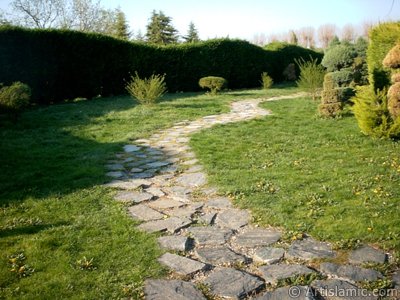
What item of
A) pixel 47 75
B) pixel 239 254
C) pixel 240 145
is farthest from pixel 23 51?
pixel 239 254

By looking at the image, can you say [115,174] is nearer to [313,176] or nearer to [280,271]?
[313,176]

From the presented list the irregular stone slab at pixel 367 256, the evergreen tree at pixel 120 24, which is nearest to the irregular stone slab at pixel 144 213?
the irregular stone slab at pixel 367 256

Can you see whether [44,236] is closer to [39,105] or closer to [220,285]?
[220,285]

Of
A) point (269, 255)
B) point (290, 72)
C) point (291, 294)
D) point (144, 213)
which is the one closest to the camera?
point (291, 294)

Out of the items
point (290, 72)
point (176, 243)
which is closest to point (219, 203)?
point (176, 243)

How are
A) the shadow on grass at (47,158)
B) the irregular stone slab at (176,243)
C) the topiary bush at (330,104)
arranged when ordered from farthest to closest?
the topiary bush at (330,104) → the shadow on grass at (47,158) → the irregular stone slab at (176,243)

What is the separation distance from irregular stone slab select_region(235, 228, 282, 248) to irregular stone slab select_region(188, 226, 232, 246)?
125 millimetres

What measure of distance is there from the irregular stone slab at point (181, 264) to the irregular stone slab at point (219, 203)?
3.63 feet

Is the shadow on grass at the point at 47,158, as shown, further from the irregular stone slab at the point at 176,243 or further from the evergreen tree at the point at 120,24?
the evergreen tree at the point at 120,24

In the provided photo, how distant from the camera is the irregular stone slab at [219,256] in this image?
2830 mm

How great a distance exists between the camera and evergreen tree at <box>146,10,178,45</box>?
35562 mm

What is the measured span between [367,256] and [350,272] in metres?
0.29

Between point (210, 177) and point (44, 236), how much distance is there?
7.38 feet

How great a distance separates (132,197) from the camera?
4246 millimetres
